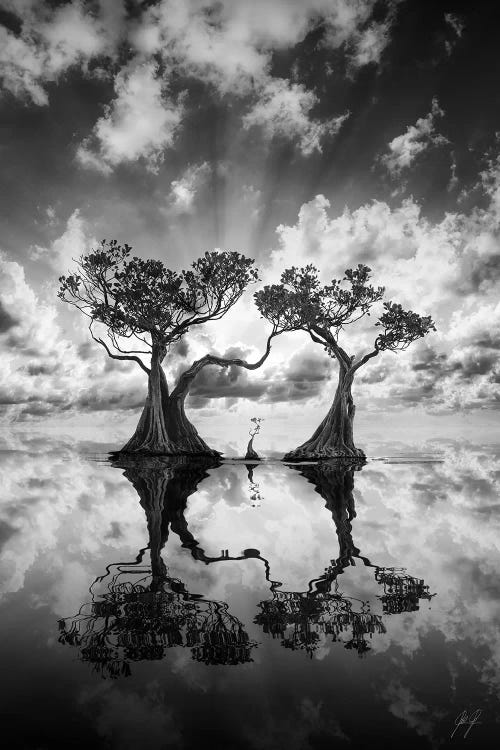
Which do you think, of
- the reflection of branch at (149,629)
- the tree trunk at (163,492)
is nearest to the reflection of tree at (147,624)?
the reflection of branch at (149,629)

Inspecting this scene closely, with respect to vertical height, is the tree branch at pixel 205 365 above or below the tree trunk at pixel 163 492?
above

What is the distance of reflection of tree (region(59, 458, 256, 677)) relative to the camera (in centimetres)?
499

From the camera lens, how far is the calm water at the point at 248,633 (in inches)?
149

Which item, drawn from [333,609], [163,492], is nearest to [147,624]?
[333,609]

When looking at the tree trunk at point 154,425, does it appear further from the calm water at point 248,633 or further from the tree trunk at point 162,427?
the calm water at point 248,633

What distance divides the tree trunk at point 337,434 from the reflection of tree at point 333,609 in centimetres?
2985

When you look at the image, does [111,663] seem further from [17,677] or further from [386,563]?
[386,563]

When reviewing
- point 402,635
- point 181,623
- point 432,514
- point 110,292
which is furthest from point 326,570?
point 110,292

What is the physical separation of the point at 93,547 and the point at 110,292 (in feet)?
107

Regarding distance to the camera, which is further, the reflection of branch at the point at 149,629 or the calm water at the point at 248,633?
the reflection of branch at the point at 149,629

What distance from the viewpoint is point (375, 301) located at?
4075cm
